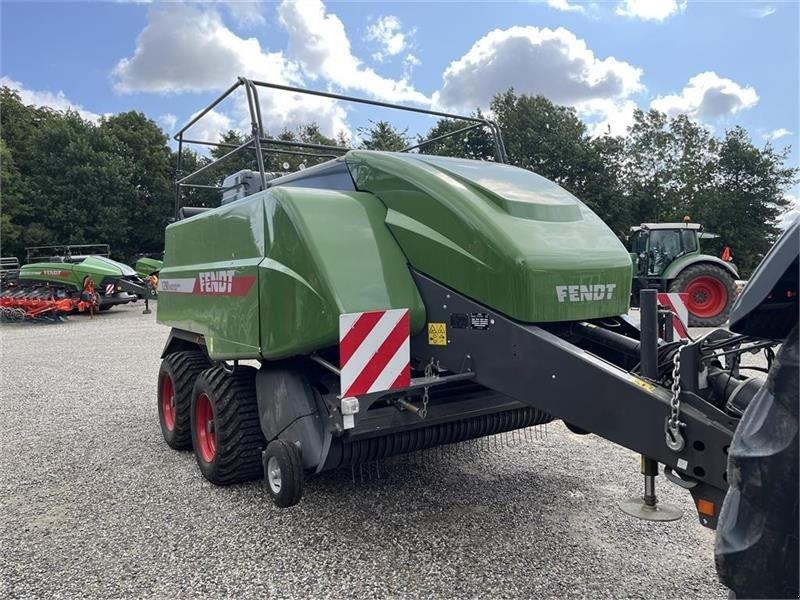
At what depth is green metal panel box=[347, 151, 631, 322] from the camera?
102 inches

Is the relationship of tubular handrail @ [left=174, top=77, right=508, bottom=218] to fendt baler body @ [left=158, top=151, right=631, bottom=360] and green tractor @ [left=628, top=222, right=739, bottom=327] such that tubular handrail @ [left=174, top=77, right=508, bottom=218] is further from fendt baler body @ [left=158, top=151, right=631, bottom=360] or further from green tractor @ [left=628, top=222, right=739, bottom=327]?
green tractor @ [left=628, top=222, right=739, bottom=327]

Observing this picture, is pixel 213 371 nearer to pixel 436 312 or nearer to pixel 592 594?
pixel 436 312

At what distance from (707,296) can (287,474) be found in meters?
11.9

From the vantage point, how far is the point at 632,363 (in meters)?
2.73

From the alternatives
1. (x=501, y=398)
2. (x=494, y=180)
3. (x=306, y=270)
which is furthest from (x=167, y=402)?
(x=494, y=180)

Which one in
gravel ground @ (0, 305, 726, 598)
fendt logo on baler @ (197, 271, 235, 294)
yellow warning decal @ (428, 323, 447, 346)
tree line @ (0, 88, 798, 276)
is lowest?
gravel ground @ (0, 305, 726, 598)

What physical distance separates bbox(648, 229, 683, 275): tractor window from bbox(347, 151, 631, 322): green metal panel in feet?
35.2

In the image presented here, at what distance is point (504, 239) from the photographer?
Answer: 8.56 ft

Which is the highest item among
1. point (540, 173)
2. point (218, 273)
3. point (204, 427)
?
point (540, 173)

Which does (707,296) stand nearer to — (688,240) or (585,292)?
(688,240)

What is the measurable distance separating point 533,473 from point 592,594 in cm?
145

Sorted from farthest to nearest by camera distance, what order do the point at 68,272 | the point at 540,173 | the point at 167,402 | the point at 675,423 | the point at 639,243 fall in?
Answer: the point at 540,173, the point at 68,272, the point at 639,243, the point at 167,402, the point at 675,423


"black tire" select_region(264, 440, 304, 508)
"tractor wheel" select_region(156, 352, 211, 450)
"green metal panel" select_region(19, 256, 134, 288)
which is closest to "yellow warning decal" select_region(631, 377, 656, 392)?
"black tire" select_region(264, 440, 304, 508)

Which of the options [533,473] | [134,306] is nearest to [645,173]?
[134,306]
